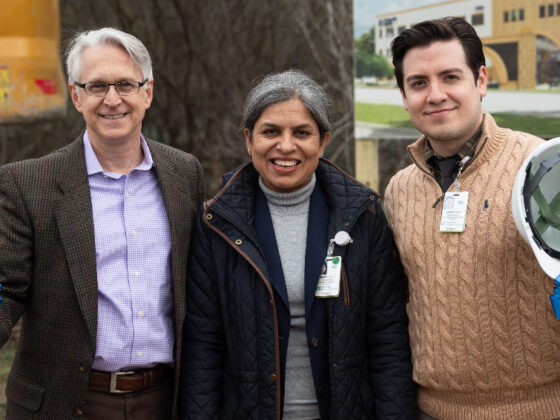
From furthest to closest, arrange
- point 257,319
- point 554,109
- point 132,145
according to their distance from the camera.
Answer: point 554,109, point 132,145, point 257,319

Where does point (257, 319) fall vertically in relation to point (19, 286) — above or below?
below

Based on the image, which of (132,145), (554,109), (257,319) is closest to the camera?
(257,319)

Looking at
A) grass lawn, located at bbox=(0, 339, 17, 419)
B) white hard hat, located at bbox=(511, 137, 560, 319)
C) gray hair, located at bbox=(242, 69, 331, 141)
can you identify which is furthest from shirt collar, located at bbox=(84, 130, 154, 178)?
grass lawn, located at bbox=(0, 339, 17, 419)

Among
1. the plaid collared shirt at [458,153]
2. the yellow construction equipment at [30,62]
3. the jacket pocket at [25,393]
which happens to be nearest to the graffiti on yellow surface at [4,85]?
the yellow construction equipment at [30,62]

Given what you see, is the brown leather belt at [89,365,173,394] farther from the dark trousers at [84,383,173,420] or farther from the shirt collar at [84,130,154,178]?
the shirt collar at [84,130,154,178]

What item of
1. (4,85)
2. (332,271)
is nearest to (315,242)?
(332,271)

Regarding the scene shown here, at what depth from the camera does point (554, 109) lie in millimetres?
5340

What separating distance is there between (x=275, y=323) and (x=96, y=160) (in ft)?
2.89

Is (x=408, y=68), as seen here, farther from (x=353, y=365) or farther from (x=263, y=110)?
(x=353, y=365)

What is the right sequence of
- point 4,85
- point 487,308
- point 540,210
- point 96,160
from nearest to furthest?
point 540,210 → point 487,308 → point 96,160 → point 4,85

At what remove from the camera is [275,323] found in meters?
2.21

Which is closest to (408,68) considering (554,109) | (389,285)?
(389,285)

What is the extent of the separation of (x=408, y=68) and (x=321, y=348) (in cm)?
104

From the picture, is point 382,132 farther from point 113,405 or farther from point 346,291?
point 113,405
